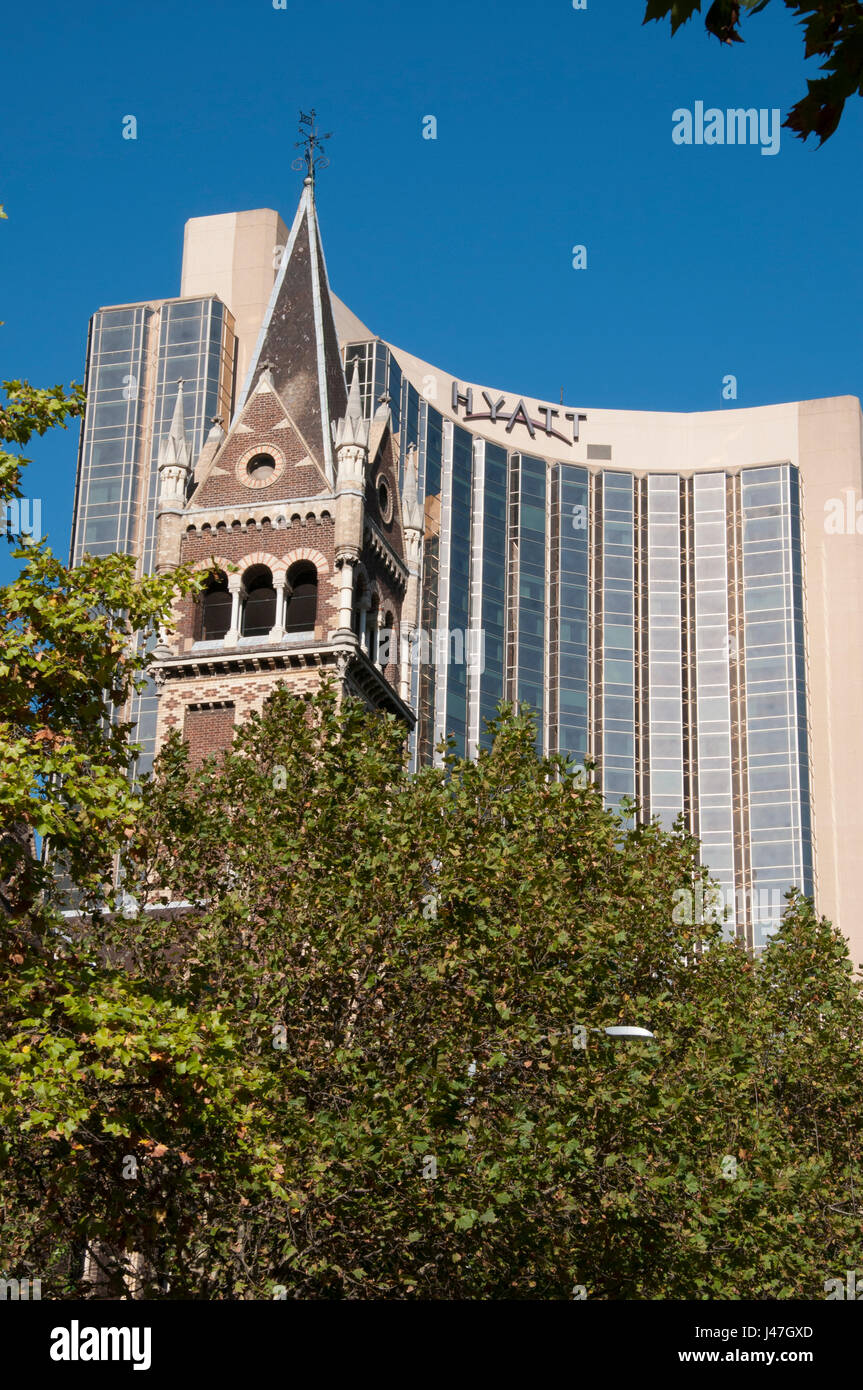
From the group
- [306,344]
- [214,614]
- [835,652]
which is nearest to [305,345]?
[306,344]

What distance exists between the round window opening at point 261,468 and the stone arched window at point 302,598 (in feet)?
11.5

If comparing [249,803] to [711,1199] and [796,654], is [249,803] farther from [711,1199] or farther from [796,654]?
[796,654]

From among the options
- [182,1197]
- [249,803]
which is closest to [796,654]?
[249,803]

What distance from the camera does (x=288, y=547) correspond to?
5000 centimetres

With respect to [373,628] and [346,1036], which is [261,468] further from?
[346,1036]

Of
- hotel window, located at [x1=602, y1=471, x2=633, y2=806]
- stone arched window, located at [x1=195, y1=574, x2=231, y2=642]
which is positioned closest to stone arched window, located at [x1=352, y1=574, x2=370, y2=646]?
stone arched window, located at [x1=195, y1=574, x2=231, y2=642]

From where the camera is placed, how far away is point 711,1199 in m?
24.8

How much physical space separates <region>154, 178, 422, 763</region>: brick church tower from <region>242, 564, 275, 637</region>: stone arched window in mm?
44

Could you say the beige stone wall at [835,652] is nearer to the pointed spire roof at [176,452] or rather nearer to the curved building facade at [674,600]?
the curved building facade at [674,600]

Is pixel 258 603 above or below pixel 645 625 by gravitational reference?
below

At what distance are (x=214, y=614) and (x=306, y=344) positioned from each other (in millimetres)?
10846

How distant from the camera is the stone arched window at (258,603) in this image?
4956cm

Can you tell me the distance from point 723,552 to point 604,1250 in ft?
315

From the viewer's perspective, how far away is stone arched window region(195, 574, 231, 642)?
163 feet
